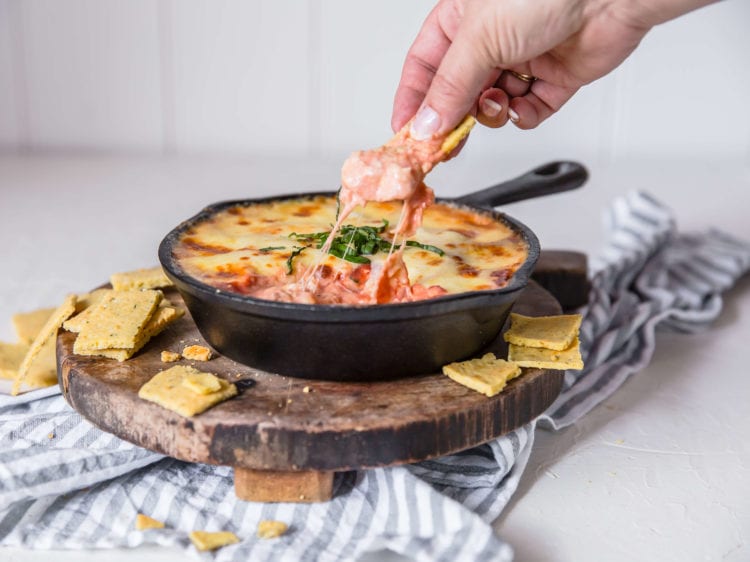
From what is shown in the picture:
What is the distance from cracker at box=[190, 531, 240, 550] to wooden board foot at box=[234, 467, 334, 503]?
0.10 meters

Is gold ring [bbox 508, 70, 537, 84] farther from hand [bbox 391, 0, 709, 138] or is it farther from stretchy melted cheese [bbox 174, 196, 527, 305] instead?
stretchy melted cheese [bbox 174, 196, 527, 305]

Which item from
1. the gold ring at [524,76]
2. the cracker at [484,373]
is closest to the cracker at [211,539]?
the cracker at [484,373]

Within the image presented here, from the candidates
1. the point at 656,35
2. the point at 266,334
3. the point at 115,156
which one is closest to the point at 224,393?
the point at 266,334

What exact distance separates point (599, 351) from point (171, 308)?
3.94 ft

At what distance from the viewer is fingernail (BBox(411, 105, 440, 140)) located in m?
2.19

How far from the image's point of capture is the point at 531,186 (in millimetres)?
2885

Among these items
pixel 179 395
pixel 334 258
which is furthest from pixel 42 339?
pixel 334 258

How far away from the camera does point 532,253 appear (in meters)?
2.24

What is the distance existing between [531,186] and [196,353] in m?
1.19

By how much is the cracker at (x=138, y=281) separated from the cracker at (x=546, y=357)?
3.12 feet

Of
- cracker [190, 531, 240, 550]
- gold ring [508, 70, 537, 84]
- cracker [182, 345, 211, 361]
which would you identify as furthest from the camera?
gold ring [508, 70, 537, 84]

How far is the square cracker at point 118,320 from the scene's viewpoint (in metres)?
2.16

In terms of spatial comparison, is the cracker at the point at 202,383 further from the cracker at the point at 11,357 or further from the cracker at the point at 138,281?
the cracker at the point at 11,357

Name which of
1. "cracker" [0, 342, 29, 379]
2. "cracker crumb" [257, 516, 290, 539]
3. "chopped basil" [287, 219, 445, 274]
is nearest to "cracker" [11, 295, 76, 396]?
"cracker" [0, 342, 29, 379]
